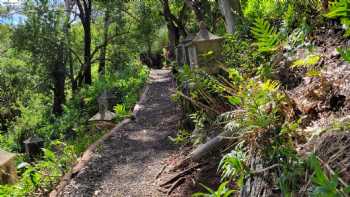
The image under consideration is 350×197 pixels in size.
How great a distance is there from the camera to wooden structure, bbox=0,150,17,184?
464 centimetres

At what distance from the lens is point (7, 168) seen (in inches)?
187

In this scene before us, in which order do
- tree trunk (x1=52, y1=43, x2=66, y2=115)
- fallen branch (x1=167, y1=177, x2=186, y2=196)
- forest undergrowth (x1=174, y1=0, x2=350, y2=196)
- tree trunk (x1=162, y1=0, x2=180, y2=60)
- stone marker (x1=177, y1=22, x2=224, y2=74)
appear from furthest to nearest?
tree trunk (x1=162, y1=0, x2=180, y2=60) → tree trunk (x1=52, y1=43, x2=66, y2=115) → stone marker (x1=177, y1=22, x2=224, y2=74) → fallen branch (x1=167, y1=177, x2=186, y2=196) → forest undergrowth (x1=174, y1=0, x2=350, y2=196)

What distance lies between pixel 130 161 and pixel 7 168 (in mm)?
1804

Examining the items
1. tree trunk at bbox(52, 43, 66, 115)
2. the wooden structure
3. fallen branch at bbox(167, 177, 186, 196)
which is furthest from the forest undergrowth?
tree trunk at bbox(52, 43, 66, 115)

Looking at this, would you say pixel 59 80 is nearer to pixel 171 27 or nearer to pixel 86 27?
pixel 86 27

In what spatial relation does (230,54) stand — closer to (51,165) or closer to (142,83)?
(51,165)

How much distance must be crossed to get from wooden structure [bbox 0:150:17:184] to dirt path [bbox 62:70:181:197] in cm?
68

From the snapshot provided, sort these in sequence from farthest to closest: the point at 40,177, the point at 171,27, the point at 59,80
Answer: the point at 171,27, the point at 59,80, the point at 40,177

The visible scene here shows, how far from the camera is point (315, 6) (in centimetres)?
405

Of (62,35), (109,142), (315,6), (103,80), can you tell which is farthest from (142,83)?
(315,6)

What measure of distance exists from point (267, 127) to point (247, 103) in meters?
0.26

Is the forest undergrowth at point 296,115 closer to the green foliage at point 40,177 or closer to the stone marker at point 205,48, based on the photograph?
the stone marker at point 205,48

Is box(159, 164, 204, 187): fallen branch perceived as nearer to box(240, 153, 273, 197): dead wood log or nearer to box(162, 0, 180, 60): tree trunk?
box(240, 153, 273, 197): dead wood log

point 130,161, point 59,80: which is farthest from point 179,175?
point 59,80
